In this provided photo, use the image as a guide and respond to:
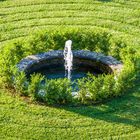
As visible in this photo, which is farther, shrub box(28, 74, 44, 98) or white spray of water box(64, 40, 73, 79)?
white spray of water box(64, 40, 73, 79)

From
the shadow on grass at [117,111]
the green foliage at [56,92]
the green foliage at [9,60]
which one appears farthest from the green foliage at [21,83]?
the shadow on grass at [117,111]

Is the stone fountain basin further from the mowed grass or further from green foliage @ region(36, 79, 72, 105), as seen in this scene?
green foliage @ region(36, 79, 72, 105)

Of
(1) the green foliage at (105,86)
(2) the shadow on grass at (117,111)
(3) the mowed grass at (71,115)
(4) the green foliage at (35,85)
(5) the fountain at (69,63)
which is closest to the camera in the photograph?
(3) the mowed grass at (71,115)

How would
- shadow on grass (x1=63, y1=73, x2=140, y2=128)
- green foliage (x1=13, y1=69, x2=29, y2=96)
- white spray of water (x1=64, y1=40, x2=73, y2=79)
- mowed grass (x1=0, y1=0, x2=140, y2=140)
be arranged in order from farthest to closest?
white spray of water (x1=64, y1=40, x2=73, y2=79) → green foliage (x1=13, y1=69, x2=29, y2=96) → shadow on grass (x1=63, y1=73, x2=140, y2=128) → mowed grass (x1=0, y1=0, x2=140, y2=140)

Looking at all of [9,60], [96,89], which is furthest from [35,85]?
[96,89]

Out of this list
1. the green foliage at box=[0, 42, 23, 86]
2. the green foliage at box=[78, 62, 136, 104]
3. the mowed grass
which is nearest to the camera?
the mowed grass

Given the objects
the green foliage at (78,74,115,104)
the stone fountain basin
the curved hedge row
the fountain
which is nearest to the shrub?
the curved hedge row

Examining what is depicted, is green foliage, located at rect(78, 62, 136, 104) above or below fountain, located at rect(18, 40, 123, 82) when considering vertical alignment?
below

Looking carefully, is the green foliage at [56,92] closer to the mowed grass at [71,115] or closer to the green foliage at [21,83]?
the mowed grass at [71,115]
